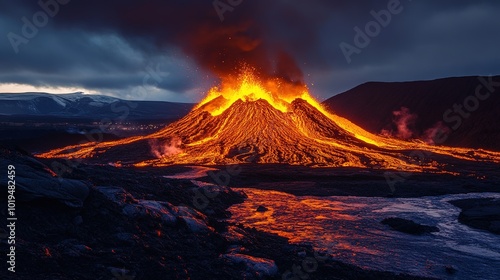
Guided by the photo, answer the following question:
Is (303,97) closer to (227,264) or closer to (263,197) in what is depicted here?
(263,197)

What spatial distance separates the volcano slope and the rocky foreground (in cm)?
2548

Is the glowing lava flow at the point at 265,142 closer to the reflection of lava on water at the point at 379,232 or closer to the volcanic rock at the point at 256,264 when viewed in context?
the reflection of lava on water at the point at 379,232

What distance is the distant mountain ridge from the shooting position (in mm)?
64188

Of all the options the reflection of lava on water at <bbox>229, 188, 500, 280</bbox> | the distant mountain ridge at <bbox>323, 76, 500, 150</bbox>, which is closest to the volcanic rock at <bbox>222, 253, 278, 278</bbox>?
the reflection of lava on water at <bbox>229, 188, 500, 280</bbox>

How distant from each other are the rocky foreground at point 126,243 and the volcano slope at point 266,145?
1003 inches

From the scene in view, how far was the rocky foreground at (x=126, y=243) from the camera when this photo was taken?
322 inches

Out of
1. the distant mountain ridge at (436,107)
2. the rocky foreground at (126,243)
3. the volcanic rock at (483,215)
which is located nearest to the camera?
the rocky foreground at (126,243)

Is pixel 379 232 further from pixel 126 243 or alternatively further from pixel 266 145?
pixel 266 145

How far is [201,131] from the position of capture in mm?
49375

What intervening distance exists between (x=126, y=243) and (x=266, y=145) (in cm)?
3417

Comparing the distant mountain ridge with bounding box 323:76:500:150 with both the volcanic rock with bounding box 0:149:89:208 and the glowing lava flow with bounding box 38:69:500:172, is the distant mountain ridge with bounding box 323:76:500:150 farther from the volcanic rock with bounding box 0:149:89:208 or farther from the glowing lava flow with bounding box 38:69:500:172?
the volcanic rock with bounding box 0:149:89:208

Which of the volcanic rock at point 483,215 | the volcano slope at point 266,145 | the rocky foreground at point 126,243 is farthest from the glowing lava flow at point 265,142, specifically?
the rocky foreground at point 126,243

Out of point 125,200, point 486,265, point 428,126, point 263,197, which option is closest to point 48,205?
point 125,200

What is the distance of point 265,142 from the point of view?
44.3 meters
